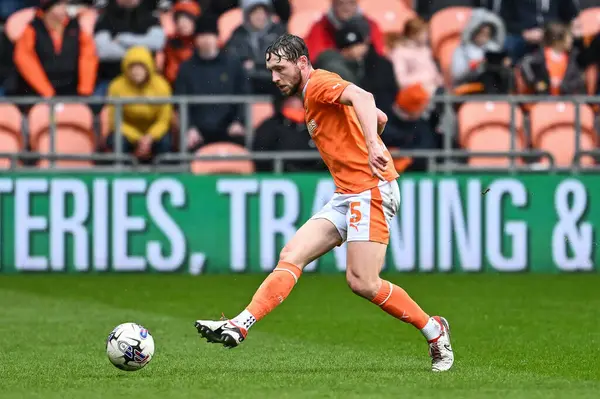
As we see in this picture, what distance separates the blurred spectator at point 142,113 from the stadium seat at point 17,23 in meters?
2.14

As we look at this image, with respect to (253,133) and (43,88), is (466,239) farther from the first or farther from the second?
Answer: (43,88)

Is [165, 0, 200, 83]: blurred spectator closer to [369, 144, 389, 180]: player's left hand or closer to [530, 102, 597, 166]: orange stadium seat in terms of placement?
[530, 102, 597, 166]: orange stadium seat

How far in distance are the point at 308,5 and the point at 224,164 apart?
3.97m

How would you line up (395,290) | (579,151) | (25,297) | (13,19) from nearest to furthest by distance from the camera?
(395,290)
(25,297)
(579,151)
(13,19)

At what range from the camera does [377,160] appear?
814 cm

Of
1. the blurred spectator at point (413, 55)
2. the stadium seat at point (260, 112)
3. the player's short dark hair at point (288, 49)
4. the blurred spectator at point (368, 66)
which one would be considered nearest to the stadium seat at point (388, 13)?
the blurred spectator at point (413, 55)

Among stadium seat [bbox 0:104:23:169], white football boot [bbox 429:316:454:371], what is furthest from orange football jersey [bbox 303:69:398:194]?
stadium seat [bbox 0:104:23:169]

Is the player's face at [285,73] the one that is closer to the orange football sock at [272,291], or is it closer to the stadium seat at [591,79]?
the orange football sock at [272,291]

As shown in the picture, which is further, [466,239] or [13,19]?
[13,19]

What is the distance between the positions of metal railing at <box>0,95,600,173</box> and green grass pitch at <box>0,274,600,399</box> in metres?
1.33

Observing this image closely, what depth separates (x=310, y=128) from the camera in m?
8.93

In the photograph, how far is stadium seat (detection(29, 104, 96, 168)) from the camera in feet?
54.7

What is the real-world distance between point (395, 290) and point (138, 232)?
8.17m

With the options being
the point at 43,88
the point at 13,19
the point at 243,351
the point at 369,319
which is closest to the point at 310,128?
the point at 243,351
